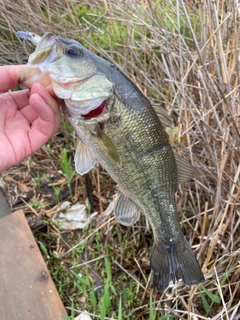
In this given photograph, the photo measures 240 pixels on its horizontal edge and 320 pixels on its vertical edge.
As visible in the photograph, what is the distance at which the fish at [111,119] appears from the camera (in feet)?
4.49

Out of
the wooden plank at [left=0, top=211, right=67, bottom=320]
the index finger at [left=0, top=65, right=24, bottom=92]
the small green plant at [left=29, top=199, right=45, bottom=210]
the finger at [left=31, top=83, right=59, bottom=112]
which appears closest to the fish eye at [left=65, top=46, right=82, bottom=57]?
the finger at [left=31, top=83, right=59, bottom=112]

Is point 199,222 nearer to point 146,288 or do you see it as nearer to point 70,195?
point 146,288

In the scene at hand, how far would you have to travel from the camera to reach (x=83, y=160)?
1.53 m

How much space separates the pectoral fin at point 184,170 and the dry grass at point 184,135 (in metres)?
0.24

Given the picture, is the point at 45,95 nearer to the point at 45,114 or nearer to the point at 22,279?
the point at 45,114

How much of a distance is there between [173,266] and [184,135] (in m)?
0.82

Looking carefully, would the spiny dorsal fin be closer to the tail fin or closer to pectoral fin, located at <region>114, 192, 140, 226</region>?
pectoral fin, located at <region>114, 192, 140, 226</region>

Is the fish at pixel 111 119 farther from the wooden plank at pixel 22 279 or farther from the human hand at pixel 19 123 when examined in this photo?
the wooden plank at pixel 22 279

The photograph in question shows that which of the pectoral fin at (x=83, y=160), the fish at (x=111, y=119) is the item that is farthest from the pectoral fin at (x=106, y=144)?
the pectoral fin at (x=83, y=160)

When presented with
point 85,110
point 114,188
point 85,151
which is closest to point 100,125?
point 85,110

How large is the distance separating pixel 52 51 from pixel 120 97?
308 millimetres

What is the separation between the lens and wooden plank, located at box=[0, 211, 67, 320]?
199 centimetres

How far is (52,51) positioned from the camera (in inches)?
53.5

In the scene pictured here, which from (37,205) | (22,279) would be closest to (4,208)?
(37,205)
